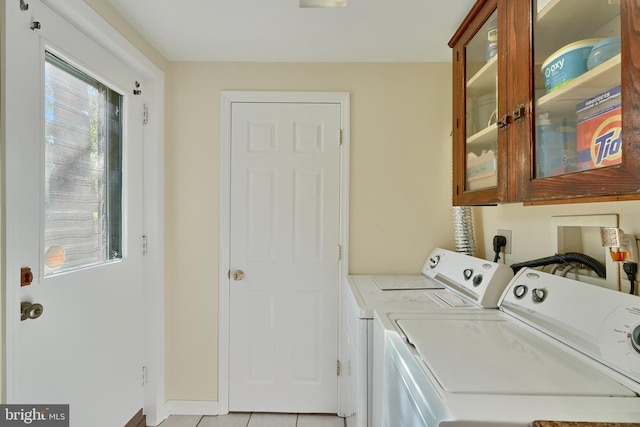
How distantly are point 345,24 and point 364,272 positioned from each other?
1428 mm

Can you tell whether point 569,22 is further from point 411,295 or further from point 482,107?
point 411,295

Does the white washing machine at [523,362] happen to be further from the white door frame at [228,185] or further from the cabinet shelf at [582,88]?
the white door frame at [228,185]

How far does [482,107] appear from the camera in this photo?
1431 mm

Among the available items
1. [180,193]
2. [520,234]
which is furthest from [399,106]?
[180,193]

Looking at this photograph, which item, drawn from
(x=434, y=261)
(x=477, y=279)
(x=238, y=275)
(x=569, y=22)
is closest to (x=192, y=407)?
(x=238, y=275)

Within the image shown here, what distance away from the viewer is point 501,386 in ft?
2.45

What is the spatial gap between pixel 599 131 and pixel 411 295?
100cm

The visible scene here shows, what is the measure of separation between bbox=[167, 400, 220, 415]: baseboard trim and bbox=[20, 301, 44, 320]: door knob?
4.08 ft

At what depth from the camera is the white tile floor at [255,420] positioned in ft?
6.57

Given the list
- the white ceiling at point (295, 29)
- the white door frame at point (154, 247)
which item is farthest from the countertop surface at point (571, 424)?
the white door frame at point (154, 247)

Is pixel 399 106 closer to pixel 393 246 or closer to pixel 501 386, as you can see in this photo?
pixel 393 246

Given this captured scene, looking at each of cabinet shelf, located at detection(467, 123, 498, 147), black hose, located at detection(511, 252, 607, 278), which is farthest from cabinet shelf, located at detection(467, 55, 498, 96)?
black hose, located at detection(511, 252, 607, 278)

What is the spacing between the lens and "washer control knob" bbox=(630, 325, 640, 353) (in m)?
0.79

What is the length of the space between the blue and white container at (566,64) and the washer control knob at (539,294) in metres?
0.65
